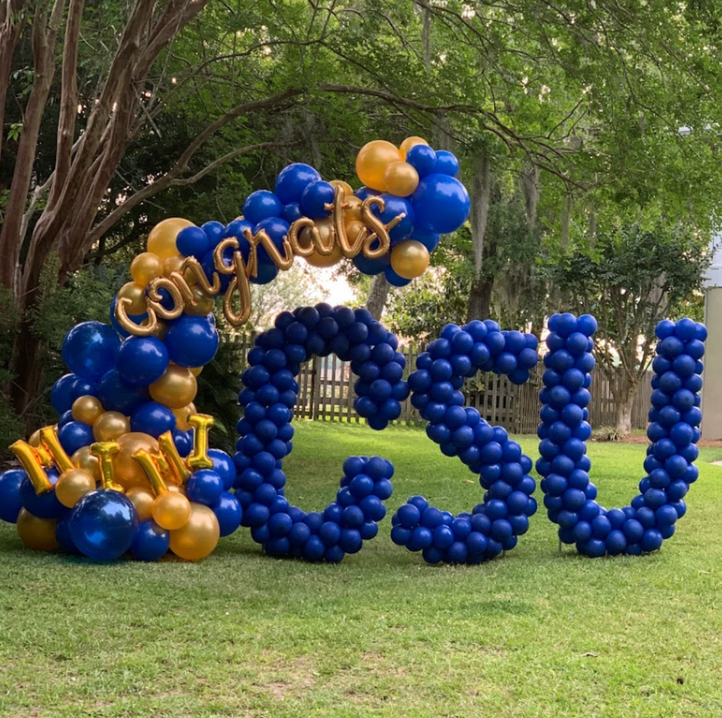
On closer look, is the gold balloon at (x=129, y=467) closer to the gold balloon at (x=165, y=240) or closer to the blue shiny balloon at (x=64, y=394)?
the blue shiny balloon at (x=64, y=394)

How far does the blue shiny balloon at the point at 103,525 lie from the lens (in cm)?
497

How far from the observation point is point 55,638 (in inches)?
142

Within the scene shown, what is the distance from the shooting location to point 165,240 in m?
5.55

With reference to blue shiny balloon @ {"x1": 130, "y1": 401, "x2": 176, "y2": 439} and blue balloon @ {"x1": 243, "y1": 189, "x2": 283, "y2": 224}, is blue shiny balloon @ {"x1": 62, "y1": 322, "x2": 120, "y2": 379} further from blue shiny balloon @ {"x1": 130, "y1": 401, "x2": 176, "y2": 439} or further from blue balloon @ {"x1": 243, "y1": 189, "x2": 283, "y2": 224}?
blue balloon @ {"x1": 243, "y1": 189, "x2": 283, "y2": 224}

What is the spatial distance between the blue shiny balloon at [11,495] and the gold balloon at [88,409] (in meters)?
0.49

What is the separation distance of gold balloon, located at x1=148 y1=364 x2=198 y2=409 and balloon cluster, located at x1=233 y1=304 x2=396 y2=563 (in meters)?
0.37

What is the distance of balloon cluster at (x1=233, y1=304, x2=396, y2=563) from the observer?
5.58 meters

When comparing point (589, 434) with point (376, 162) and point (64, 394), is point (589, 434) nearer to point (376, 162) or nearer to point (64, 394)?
point (376, 162)

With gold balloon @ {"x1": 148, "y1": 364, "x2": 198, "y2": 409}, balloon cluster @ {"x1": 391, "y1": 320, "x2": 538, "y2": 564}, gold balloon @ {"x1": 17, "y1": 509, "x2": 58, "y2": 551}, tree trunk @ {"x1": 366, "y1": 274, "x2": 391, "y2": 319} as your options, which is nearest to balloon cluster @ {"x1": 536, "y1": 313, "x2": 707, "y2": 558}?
balloon cluster @ {"x1": 391, "y1": 320, "x2": 538, "y2": 564}

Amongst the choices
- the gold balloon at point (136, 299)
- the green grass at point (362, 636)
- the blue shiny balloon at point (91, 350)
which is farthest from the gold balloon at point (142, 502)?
the gold balloon at point (136, 299)

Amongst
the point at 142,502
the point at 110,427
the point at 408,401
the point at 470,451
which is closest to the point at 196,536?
the point at 142,502

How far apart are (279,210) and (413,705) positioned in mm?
3206

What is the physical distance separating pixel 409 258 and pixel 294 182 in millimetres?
820

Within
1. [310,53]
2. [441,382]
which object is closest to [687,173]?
[310,53]
